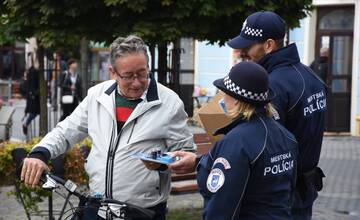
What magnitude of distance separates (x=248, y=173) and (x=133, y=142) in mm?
909

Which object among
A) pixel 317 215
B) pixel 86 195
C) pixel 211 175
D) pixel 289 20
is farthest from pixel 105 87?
pixel 317 215

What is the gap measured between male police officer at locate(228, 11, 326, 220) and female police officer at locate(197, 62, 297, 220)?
2.23 feet

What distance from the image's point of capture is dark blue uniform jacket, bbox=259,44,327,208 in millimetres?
3887

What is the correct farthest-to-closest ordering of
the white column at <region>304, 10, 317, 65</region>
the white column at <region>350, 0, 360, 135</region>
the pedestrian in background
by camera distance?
the white column at <region>304, 10, 317, 65</region> < the white column at <region>350, 0, 360, 135</region> < the pedestrian in background

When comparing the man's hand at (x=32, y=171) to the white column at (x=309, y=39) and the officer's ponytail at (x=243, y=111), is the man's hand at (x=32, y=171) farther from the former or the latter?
the white column at (x=309, y=39)

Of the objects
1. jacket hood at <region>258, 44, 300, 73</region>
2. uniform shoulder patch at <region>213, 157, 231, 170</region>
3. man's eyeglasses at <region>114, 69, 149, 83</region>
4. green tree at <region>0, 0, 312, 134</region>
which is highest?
green tree at <region>0, 0, 312, 134</region>

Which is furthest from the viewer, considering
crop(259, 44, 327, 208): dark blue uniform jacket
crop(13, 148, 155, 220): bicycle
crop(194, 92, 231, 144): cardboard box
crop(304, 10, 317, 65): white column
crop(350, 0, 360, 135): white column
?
crop(304, 10, 317, 65): white column

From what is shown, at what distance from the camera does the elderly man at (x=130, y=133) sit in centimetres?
372

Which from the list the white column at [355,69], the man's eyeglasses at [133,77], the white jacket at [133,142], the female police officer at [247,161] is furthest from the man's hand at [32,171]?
the white column at [355,69]

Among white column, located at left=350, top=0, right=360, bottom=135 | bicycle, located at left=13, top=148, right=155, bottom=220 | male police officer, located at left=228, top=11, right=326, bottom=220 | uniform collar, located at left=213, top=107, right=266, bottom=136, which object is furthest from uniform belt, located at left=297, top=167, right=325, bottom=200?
white column, located at left=350, top=0, right=360, bottom=135

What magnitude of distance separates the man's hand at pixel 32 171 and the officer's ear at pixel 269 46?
4.60 feet

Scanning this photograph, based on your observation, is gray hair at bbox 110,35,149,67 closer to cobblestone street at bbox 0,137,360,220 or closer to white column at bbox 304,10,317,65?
cobblestone street at bbox 0,137,360,220

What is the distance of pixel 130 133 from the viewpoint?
3754 millimetres

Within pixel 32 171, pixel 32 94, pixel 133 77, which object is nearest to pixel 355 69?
pixel 32 94
